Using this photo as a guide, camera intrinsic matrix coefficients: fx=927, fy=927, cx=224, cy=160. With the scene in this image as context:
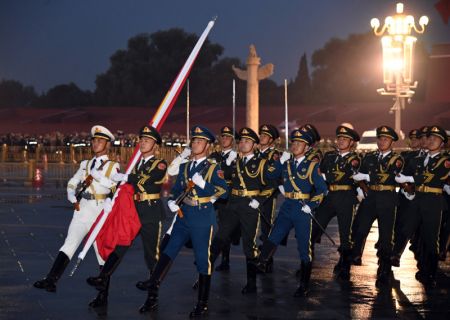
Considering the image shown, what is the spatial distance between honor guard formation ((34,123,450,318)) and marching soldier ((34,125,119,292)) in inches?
0.5

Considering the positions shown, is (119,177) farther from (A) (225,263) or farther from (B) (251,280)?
(A) (225,263)

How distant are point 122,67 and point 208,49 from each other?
10.1 meters

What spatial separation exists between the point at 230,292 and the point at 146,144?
6.50ft

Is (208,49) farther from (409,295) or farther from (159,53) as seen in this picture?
(409,295)

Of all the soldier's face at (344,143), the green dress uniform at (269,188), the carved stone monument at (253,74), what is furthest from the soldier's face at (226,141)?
the carved stone monument at (253,74)

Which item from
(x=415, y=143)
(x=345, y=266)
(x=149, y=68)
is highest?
(x=149, y=68)

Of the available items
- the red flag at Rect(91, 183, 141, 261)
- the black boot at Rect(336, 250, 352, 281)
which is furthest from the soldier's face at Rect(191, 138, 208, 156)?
the black boot at Rect(336, 250, 352, 281)

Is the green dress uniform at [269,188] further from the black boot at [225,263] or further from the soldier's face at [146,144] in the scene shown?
the soldier's face at [146,144]

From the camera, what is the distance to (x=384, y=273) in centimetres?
1062

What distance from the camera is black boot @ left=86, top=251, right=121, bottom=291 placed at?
28.8 ft

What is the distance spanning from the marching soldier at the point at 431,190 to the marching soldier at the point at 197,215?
9.80 ft

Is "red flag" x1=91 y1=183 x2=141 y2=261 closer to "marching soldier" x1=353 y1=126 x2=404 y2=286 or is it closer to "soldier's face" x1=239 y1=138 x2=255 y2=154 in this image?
"soldier's face" x1=239 y1=138 x2=255 y2=154

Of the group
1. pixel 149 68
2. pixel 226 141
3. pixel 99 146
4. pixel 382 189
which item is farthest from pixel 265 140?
pixel 149 68

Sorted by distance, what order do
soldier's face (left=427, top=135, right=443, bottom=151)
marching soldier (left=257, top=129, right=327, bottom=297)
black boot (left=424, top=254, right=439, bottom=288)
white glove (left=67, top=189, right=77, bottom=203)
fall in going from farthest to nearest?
soldier's face (left=427, top=135, right=443, bottom=151) → black boot (left=424, top=254, right=439, bottom=288) → marching soldier (left=257, top=129, right=327, bottom=297) → white glove (left=67, top=189, right=77, bottom=203)
